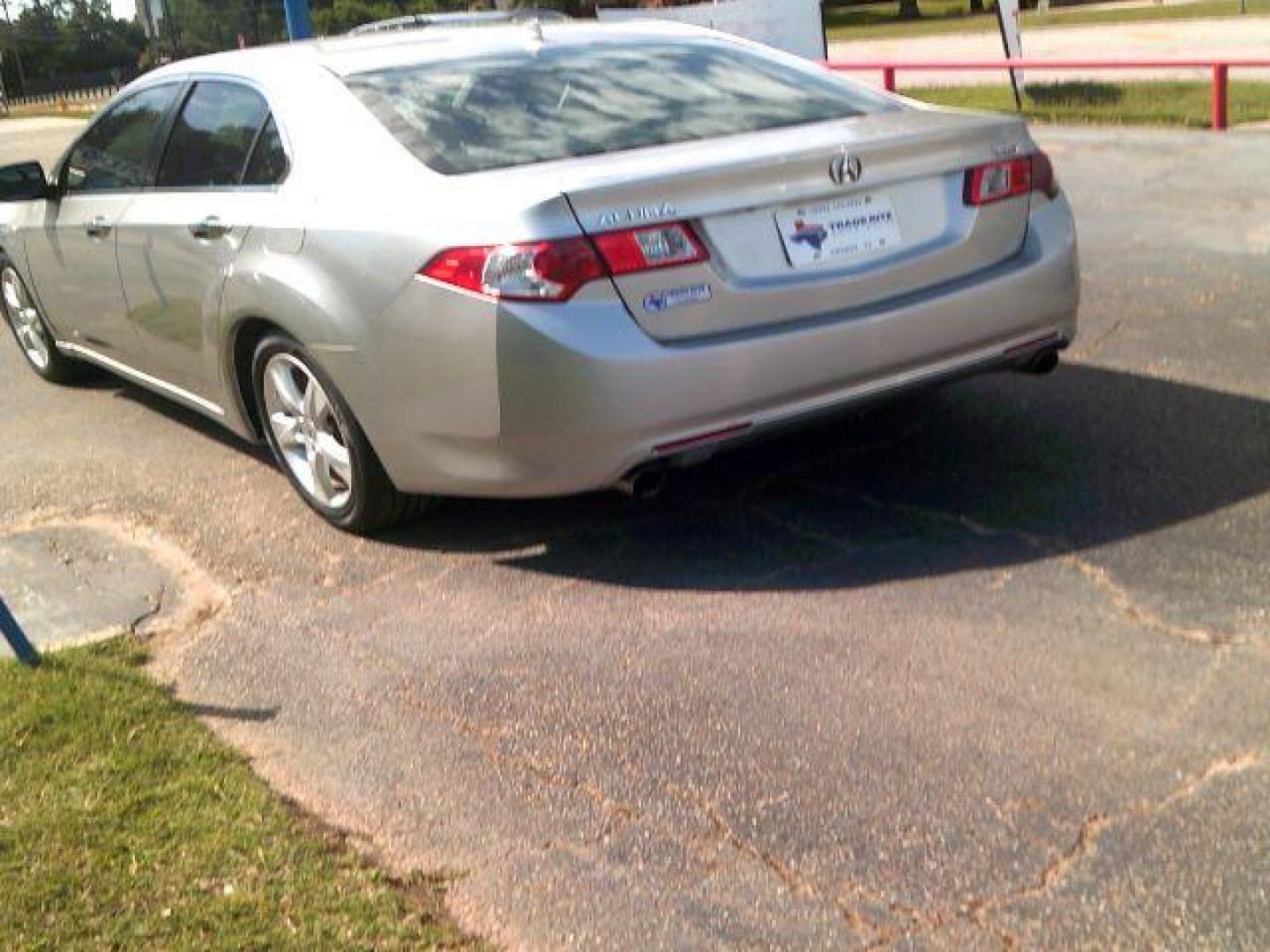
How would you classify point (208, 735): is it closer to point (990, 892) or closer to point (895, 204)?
point (990, 892)

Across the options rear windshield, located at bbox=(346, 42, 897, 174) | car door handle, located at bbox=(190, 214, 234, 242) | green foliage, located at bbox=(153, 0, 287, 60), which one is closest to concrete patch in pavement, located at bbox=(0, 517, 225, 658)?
car door handle, located at bbox=(190, 214, 234, 242)

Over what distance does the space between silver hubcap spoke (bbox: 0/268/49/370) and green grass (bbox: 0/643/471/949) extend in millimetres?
3877

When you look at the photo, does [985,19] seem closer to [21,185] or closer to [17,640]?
[21,185]

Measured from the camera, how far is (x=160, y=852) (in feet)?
10.8

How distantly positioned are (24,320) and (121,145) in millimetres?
1750

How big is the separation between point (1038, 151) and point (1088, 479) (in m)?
1.06

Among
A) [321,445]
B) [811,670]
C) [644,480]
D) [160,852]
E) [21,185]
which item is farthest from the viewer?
[21,185]

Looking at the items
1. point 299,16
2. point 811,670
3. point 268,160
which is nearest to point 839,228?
point 811,670

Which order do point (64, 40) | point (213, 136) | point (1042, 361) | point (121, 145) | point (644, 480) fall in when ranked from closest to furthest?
point (644, 480) < point (1042, 361) < point (213, 136) < point (121, 145) < point (64, 40)

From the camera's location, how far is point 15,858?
131 inches

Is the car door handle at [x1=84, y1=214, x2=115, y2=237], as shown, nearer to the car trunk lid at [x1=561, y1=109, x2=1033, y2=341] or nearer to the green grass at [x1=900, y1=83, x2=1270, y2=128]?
the car trunk lid at [x1=561, y1=109, x2=1033, y2=341]

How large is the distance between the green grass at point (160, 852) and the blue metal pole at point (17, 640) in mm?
211

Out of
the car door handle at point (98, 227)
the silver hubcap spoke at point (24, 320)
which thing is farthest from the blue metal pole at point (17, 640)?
the silver hubcap spoke at point (24, 320)

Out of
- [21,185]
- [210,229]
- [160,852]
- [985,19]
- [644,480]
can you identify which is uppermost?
[21,185]
